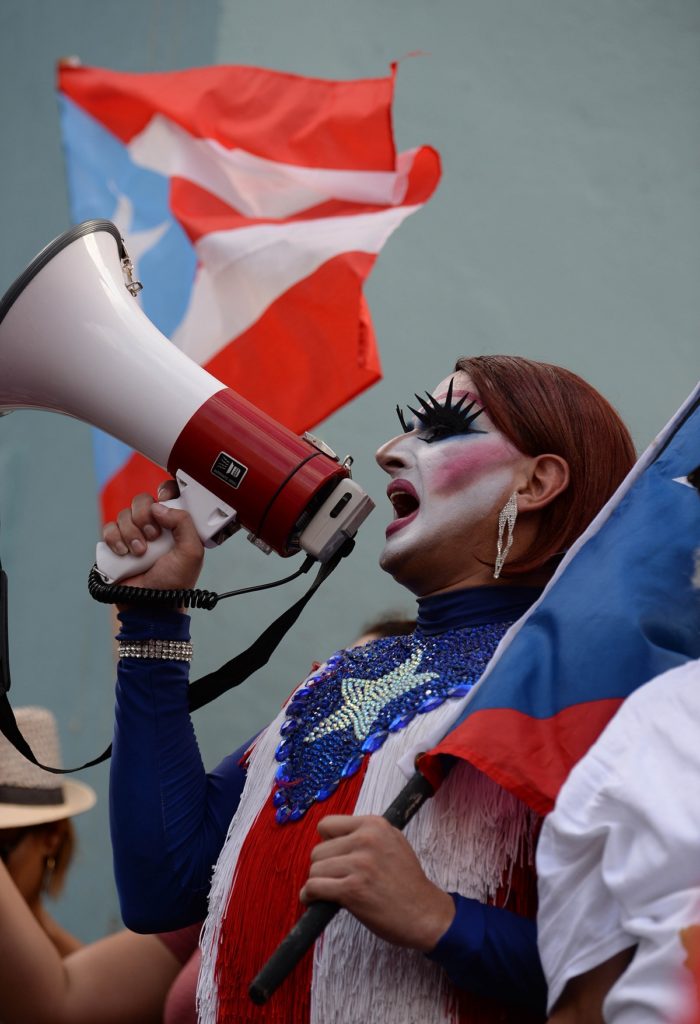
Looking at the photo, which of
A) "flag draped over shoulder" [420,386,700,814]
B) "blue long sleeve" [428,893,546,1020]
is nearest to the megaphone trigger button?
"flag draped over shoulder" [420,386,700,814]

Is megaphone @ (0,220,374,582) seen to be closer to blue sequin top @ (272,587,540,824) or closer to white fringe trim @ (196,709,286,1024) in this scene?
blue sequin top @ (272,587,540,824)

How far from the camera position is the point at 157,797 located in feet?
5.51

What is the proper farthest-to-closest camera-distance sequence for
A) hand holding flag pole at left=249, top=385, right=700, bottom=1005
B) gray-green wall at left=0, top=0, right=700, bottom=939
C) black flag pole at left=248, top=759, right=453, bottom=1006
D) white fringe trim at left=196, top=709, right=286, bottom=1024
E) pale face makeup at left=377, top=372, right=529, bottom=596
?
gray-green wall at left=0, top=0, right=700, bottom=939 < pale face makeup at left=377, top=372, right=529, bottom=596 < white fringe trim at left=196, top=709, right=286, bottom=1024 < hand holding flag pole at left=249, top=385, right=700, bottom=1005 < black flag pole at left=248, top=759, right=453, bottom=1006

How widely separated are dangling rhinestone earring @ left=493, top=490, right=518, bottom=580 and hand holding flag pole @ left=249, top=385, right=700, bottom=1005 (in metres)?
0.27

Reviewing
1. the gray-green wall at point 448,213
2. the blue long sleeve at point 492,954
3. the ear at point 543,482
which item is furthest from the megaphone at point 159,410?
the gray-green wall at point 448,213

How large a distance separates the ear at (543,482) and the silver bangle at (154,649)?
554mm

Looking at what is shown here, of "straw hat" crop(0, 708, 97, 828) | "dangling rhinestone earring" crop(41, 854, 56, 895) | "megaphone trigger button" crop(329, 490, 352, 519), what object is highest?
"megaphone trigger button" crop(329, 490, 352, 519)

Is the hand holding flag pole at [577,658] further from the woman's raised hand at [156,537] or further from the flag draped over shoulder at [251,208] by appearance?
the flag draped over shoulder at [251,208]

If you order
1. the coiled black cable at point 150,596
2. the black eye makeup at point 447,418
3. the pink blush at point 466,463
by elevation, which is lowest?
the coiled black cable at point 150,596

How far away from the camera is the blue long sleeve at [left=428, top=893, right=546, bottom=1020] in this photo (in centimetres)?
126

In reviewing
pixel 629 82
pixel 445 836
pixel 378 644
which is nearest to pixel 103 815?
pixel 378 644

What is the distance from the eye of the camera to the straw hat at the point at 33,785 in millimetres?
2859

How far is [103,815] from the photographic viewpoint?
13.1 feet

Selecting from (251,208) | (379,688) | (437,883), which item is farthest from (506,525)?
(251,208)
